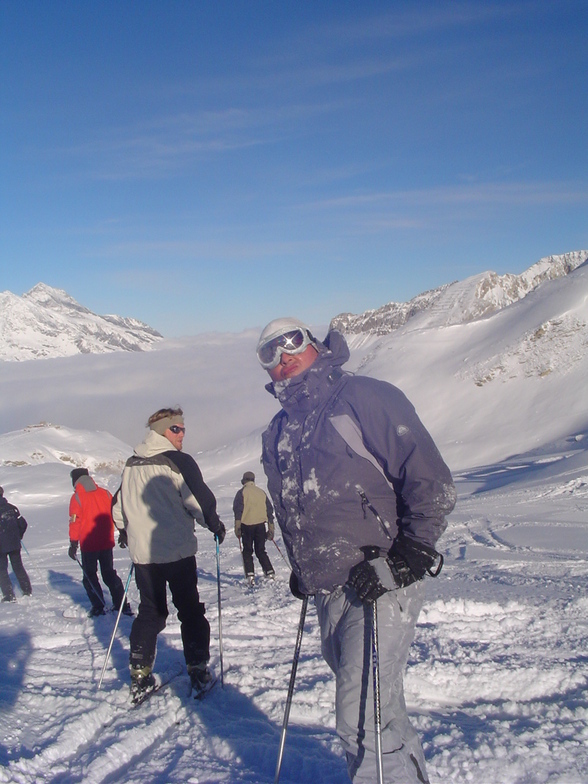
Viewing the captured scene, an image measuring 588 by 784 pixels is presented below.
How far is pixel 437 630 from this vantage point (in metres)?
4.96

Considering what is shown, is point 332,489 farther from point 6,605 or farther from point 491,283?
point 491,283

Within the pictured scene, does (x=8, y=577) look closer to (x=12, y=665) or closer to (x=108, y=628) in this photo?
(x=108, y=628)

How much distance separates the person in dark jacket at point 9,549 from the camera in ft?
24.6

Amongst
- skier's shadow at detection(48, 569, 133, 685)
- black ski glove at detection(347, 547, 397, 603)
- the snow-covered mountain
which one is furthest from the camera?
the snow-covered mountain

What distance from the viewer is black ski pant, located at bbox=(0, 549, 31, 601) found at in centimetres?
747

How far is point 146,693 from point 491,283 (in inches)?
3659

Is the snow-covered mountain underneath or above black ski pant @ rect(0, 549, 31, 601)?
above

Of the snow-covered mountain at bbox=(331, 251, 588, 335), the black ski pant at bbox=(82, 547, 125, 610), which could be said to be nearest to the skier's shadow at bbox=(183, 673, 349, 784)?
the black ski pant at bbox=(82, 547, 125, 610)

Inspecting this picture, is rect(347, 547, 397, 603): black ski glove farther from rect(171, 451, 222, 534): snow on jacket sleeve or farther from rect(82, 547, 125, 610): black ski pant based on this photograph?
rect(82, 547, 125, 610): black ski pant

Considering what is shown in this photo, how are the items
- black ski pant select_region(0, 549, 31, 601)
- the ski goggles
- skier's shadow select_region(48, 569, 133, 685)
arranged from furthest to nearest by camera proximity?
black ski pant select_region(0, 549, 31, 601) → skier's shadow select_region(48, 569, 133, 685) → the ski goggles

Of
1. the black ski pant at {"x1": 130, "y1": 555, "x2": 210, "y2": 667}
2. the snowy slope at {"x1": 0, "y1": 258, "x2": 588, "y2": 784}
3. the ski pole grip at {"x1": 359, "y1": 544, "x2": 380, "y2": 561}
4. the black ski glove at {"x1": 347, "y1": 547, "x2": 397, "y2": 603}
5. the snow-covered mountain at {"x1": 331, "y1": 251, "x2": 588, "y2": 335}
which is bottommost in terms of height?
the snowy slope at {"x1": 0, "y1": 258, "x2": 588, "y2": 784}

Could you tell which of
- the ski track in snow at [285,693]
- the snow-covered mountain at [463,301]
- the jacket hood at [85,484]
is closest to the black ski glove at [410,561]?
the ski track in snow at [285,693]

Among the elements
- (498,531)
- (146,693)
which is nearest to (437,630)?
(146,693)

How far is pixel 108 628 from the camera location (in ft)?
18.5
